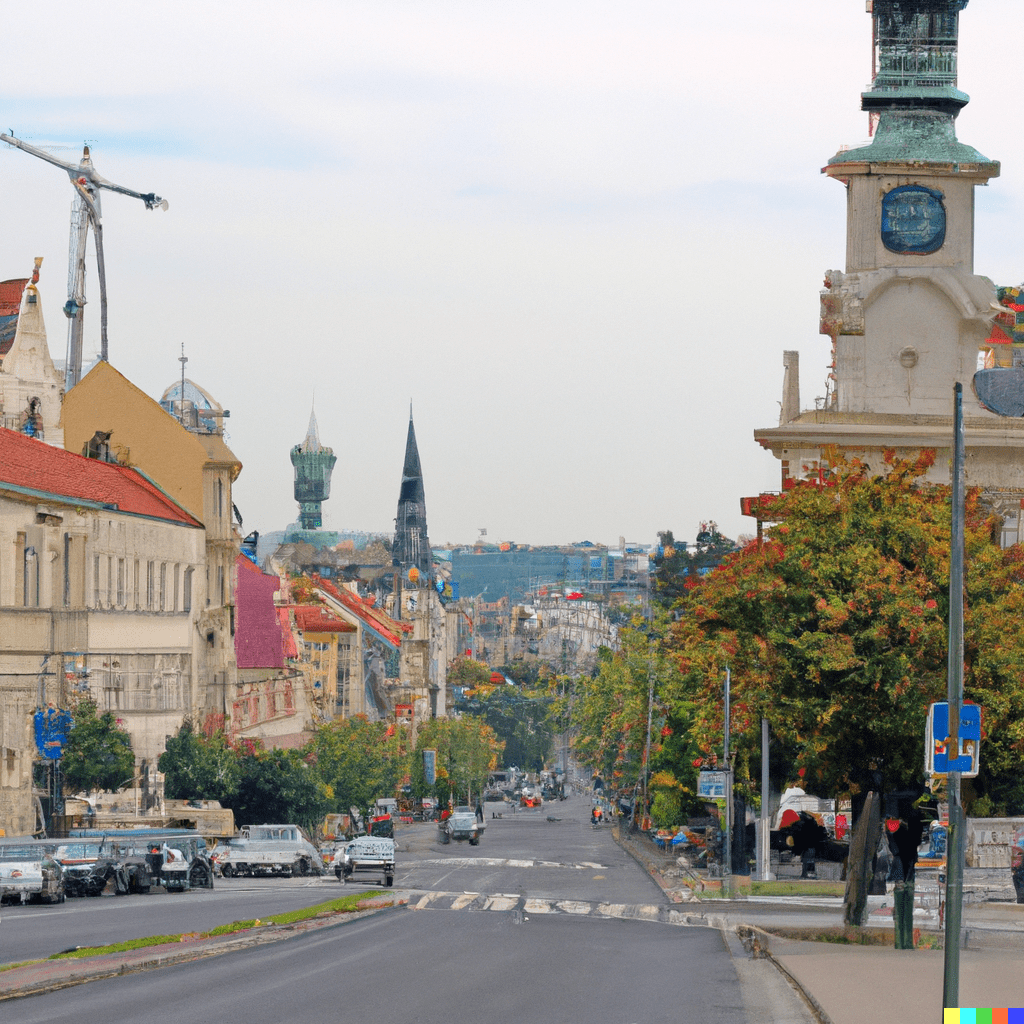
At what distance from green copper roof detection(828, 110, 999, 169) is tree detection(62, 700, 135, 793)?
3549 cm

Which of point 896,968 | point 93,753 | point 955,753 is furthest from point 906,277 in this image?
point 955,753

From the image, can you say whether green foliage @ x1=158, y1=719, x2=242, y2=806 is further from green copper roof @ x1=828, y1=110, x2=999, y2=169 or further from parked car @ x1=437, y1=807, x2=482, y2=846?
green copper roof @ x1=828, y1=110, x2=999, y2=169

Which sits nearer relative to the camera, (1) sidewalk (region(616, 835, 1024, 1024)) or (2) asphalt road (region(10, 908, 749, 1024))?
(2) asphalt road (region(10, 908, 749, 1024))

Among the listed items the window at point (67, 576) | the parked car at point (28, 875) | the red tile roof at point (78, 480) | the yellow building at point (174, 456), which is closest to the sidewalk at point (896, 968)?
the parked car at point (28, 875)

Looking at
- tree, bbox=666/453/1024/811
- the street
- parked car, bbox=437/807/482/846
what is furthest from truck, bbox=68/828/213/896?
parked car, bbox=437/807/482/846

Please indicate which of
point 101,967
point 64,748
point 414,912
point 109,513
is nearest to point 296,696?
point 109,513

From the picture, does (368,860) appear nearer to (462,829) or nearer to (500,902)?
(500,902)

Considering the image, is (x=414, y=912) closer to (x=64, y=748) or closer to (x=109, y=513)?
(x=64, y=748)

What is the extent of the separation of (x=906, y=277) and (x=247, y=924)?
51.1 metres

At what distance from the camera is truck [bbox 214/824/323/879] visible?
49219 millimetres

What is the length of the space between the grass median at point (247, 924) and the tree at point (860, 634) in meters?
8.17

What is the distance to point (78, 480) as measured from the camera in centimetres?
6612

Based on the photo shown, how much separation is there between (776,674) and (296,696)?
65.9m

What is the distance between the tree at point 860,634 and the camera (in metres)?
30.6
